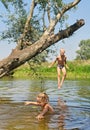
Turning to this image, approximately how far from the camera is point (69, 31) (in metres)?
12.8

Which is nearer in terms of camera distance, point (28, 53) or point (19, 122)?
point (28, 53)

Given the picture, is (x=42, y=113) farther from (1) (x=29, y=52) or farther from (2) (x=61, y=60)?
(1) (x=29, y=52)

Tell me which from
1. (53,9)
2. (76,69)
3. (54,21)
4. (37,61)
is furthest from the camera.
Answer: (76,69)

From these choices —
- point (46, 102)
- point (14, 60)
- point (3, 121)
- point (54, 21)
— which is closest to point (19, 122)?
point (3, 121)

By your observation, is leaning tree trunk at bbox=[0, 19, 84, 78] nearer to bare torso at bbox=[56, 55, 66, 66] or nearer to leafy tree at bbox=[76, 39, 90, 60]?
bare torso at bbox=[56, 55, 66, 66]

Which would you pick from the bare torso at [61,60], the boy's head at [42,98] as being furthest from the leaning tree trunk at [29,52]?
the bare torso at [61,60]

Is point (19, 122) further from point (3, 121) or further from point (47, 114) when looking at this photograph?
point (47, 114)

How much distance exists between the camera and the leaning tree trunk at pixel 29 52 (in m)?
12.5

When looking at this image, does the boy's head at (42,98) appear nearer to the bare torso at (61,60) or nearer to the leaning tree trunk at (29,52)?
the bare torso at (61,60)

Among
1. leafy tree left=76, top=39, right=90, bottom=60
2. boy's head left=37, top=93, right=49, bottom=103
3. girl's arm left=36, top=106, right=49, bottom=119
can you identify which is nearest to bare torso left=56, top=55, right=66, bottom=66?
boy's head left=37, top=93, right=49, bottom=103

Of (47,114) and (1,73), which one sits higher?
(1,73)

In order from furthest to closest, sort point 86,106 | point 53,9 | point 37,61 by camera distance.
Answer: point 37,61 < point 86,106 < point 53,9

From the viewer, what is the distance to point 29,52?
12.7 metres

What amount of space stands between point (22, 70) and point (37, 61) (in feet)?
103
